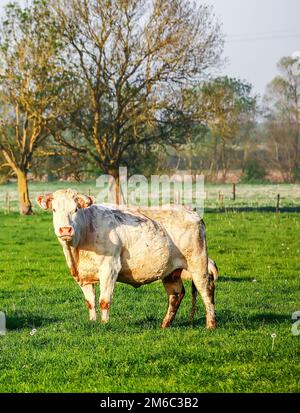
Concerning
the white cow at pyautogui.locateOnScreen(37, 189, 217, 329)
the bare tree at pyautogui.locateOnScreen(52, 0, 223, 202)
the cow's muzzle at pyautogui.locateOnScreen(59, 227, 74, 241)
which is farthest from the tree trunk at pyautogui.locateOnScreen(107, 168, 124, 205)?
the cow's muzzle at pyautogui.locateOnScreen(59, 227, 74, 241)

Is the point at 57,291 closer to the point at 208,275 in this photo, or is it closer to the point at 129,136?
the point at 208,275

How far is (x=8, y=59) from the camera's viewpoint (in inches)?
1914

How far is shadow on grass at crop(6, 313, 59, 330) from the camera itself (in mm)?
14102

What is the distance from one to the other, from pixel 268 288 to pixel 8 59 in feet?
108

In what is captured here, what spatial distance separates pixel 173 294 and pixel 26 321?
257 centimetres

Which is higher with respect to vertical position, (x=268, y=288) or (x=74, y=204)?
(x=74, y=204)

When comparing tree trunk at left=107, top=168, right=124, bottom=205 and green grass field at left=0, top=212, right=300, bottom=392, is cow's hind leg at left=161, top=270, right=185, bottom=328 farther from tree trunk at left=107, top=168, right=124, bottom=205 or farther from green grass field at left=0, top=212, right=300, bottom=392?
tree trunk at left=107, top=168, right=124, bottom=205

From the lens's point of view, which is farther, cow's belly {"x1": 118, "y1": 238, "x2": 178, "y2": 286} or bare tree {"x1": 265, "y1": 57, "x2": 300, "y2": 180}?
bare tree {"x1": 265, "y1": 57, "x2": 300, "y2": 180}

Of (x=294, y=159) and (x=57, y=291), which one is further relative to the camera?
(x=294, y=159)

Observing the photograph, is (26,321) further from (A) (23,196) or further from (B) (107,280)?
(A) (23,196)

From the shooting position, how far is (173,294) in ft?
46.1

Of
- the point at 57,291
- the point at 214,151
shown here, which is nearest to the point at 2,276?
the point at 57,291

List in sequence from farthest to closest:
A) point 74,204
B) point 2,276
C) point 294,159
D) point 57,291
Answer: point 294,159
point 2,276
point 57,291
point 74,204

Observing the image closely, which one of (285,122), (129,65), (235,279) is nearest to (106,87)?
(129,65)
